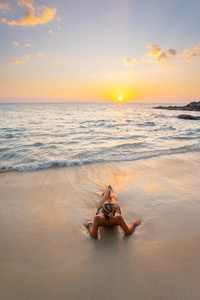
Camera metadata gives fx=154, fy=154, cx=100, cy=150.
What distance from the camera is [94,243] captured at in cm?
304

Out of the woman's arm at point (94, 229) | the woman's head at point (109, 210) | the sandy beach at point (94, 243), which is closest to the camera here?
the sandy beach at point (94, 243)

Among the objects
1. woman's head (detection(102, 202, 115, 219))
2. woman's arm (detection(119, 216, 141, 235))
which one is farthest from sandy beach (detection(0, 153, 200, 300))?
woman's head (detection(102, 202, 115, 219))

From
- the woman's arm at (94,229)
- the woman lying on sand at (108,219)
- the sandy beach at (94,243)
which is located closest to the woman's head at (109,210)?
the woman lying on sand at (108,219)

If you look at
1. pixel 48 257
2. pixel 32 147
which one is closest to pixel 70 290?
pixel 48 257

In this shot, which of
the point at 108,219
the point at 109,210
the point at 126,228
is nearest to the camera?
the point at 109,210

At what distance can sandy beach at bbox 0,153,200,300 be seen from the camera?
7.34 ft

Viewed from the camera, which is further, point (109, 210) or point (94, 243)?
point (94, 243)

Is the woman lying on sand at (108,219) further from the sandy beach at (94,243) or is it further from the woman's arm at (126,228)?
the sandy beach at (94,243)

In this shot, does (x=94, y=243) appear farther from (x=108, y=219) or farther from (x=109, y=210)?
(x=109, y=210)

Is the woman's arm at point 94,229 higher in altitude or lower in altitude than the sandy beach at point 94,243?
higher

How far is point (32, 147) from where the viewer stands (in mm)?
9703

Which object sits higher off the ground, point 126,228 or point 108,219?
point 108,219

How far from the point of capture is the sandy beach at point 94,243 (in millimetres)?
2238

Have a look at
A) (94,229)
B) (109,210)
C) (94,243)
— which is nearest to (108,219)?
(109,210)
